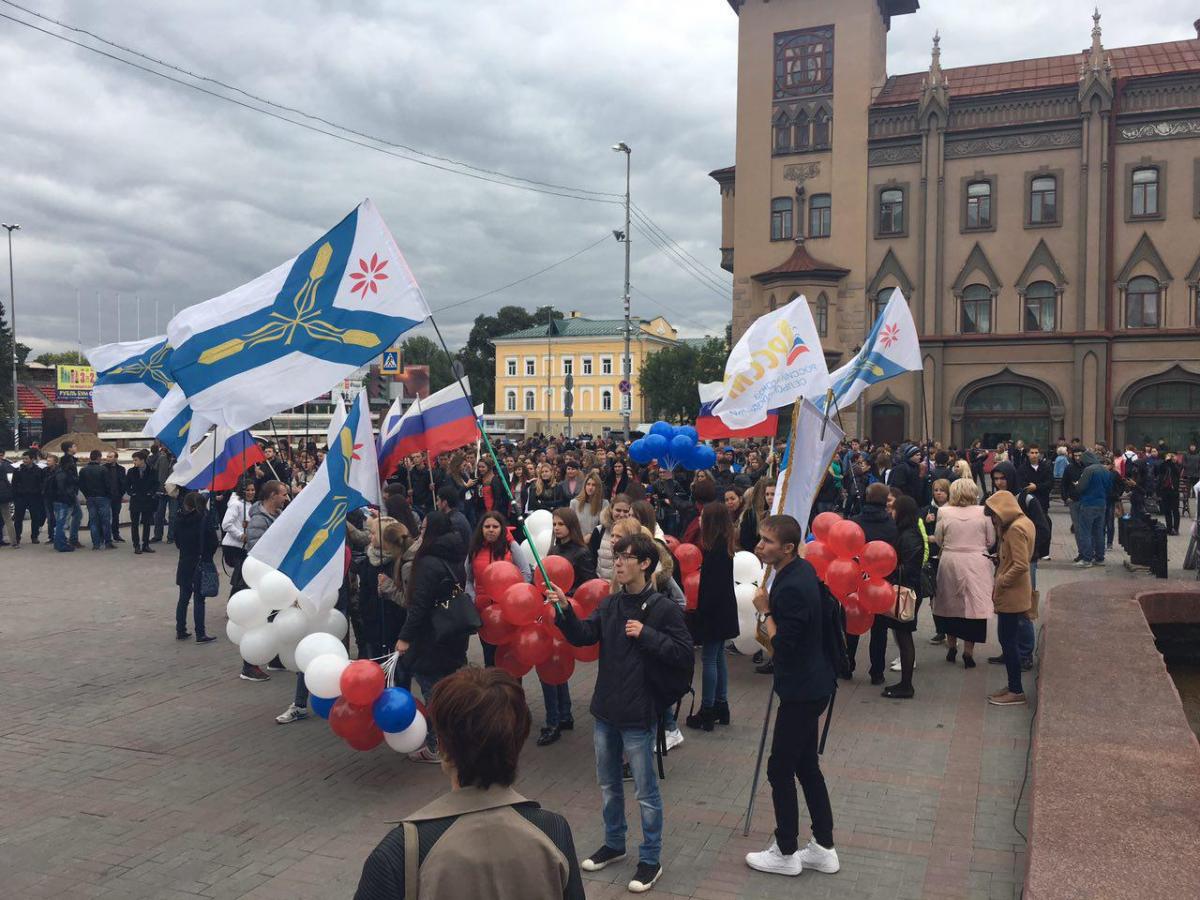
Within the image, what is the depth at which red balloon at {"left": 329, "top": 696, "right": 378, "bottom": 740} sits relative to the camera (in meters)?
5.77

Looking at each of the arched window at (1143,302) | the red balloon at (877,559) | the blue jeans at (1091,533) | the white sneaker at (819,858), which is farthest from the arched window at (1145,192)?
the white sneaker at (819,858)

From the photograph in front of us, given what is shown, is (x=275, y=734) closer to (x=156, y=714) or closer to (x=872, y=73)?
(x=156, y=714)

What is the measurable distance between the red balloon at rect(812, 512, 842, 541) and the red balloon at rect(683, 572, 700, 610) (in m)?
1.08

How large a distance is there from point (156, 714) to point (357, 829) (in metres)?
3.09

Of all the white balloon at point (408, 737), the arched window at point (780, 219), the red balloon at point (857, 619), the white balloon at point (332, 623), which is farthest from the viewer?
the arched window at point (780, 219)

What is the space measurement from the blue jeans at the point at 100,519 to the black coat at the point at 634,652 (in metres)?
15.6

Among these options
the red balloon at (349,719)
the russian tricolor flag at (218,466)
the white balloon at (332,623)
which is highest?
the russian tricolor flag at (218,466)

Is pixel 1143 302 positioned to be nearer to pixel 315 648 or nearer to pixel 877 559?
pixel 877 559

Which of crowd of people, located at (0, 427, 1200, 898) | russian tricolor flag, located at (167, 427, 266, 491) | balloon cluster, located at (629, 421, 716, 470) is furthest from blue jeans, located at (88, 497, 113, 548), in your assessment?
balloon cluster, located at (629, 421, 716, 470)

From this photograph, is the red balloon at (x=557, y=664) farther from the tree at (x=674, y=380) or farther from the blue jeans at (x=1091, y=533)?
the tree at (x=674, y=380)

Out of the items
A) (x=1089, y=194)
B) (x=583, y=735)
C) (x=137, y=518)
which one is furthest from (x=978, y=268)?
(x=583, y=735)

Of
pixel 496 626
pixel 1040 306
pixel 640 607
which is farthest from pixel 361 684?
pixel 1040 306

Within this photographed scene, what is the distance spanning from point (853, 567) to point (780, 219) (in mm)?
33972

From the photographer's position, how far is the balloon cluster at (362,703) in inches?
222
